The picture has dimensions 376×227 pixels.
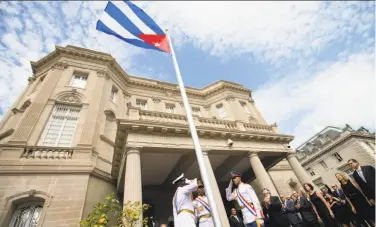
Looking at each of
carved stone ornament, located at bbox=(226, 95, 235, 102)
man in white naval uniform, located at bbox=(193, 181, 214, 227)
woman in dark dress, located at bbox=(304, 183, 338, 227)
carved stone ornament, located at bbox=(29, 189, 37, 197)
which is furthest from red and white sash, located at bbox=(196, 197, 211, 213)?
carved stone ornament, located at bbox=(226, 95, 235, 102)

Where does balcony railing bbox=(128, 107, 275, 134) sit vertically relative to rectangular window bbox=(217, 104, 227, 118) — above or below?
below

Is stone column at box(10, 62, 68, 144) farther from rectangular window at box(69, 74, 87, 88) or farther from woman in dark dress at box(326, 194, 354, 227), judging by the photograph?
woman in dark dress at box(326, 194, 354, 227)

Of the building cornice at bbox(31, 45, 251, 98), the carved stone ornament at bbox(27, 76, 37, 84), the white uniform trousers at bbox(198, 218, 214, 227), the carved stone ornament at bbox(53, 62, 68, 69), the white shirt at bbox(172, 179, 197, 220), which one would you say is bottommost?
the white uniform trousers at bbox(198, 218, 214, 227)

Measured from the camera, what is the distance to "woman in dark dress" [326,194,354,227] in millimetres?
5795

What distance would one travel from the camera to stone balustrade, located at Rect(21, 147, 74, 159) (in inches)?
376

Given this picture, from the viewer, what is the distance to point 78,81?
14555mm

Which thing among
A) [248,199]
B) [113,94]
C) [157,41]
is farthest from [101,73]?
[248,199]

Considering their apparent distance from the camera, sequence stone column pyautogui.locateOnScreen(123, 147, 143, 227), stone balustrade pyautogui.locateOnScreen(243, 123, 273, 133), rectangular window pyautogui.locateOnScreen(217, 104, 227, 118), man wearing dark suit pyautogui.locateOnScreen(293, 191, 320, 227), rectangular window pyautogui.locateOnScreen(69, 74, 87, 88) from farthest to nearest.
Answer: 1. rectangular window pyautogui.locateOnScreen(217, 104, 227, 118)
2. rectangular window pyautogui.locateOnScreen(69, 74, 87, 88)
3. stone balustrade pyautogui.locateOnScreen(243, 123, 273, 133)
4. stone column pyautogui.locateOnScreen(123, 147, 143, 227)
5. man wearing dark suit pyautogui.locateOnScreen(293, 191, 320, 227)

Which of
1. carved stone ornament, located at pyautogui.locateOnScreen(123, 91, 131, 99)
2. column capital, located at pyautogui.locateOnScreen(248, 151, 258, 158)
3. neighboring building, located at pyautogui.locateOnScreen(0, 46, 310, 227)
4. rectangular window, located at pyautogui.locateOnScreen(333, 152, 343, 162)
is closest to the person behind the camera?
neighboring building, located at pyautogui.locateOnScreen(0, 46, 310, 227)

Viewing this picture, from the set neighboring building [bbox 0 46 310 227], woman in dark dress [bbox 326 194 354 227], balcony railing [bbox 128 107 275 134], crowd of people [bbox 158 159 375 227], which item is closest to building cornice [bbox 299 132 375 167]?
neighboring building [bbox 0 46 310 227]

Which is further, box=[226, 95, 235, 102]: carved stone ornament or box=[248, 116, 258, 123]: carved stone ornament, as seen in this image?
box=[226, 95, 235, 102]: carved stone ornament

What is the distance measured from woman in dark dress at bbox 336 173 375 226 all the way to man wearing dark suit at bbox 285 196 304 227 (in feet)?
5.08

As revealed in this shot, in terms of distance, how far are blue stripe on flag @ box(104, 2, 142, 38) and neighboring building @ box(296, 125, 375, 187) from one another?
35784 millimetres

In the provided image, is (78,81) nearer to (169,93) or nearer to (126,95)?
(126,95)
